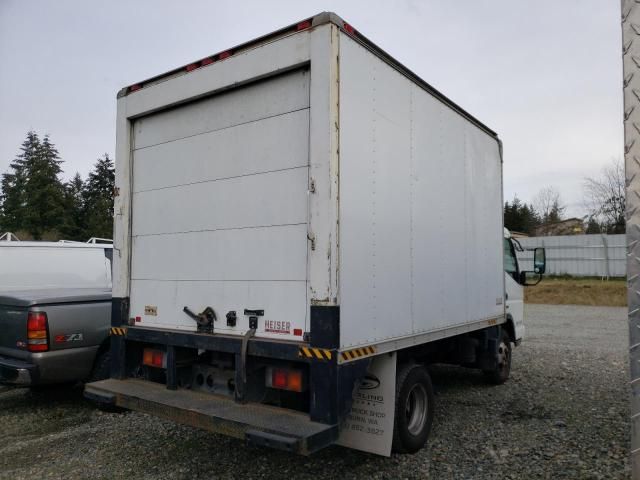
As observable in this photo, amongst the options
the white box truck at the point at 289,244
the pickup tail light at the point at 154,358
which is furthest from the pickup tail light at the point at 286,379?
the pickup tail light at the point at 154,358

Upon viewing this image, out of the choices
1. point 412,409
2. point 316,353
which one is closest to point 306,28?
point 316,353

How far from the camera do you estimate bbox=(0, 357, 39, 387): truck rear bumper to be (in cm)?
538

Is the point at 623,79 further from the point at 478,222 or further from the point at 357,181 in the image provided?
the point at 478,222

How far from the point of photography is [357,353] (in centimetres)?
364

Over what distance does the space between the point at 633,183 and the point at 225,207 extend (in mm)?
2965

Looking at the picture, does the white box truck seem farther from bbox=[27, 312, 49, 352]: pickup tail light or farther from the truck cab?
the truck cab

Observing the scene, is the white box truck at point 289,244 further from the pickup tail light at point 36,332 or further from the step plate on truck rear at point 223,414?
the pickup tail light at point 36,332

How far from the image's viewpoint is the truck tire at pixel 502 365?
23.2ft

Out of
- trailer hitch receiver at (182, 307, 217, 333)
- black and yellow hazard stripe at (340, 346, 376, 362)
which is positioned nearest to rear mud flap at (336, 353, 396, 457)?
black and yellow hazard stripe at (340, 346, 376, 362)

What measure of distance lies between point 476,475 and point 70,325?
446 cm

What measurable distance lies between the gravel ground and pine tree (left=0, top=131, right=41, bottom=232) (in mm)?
40962

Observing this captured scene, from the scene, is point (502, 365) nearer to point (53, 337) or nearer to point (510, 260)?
point (510, 260)

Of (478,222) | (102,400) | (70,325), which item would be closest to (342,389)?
(102,400)

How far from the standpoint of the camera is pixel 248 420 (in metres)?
3.53
